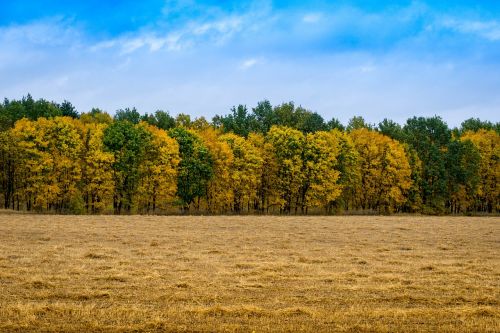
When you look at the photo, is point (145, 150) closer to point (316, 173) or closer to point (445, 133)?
point (316, 173)

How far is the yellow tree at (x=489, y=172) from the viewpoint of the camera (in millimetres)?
100062

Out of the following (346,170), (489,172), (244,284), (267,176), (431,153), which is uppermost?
(431,153)

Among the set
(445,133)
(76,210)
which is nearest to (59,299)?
(76,210)

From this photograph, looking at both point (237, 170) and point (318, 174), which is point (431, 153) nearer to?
point (318, 174)

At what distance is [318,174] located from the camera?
87.3 metres

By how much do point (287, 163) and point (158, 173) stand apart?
21.1 meters

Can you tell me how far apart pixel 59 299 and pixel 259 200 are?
7564cm

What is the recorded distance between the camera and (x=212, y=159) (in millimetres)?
87188

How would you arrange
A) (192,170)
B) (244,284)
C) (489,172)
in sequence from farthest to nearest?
(489,172), (192,170), (244,284)

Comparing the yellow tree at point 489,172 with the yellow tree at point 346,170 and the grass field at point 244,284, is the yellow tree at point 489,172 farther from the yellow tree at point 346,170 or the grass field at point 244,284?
the grass field at point 244,284

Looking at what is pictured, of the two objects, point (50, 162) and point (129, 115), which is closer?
point (50, 162)

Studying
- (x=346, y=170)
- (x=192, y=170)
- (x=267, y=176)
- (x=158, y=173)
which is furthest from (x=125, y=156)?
(x=346, y=170)

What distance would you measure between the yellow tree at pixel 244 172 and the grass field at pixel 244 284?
159ft

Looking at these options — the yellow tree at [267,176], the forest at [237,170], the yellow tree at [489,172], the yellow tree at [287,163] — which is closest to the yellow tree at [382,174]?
the forest at [237,170]
